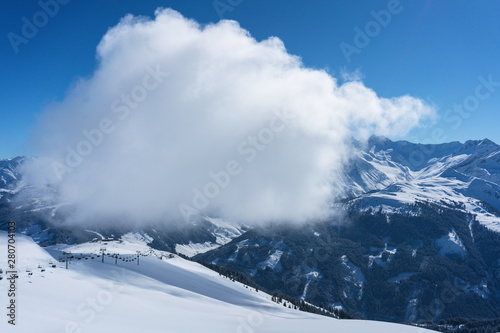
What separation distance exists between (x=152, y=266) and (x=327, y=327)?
120 m

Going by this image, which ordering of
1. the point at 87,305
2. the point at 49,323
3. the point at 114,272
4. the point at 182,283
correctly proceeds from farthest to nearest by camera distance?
the point at 182,283
the point at 114,272
the point at 87,305
the point at 49,323

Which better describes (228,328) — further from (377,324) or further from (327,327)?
(377,324)

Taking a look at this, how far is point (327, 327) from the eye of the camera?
5566 centimetres

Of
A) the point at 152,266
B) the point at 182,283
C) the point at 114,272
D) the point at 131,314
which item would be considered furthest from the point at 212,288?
the point at 131,314

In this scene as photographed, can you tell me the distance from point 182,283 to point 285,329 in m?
98.3

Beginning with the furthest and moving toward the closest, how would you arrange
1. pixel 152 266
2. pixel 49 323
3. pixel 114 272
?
pixel 152 266
pixel 114 272
pixel 49 323

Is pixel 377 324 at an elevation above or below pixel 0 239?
below

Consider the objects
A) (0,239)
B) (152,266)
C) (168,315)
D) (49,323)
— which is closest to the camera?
(49,323)

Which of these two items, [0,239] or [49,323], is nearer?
[49,323]

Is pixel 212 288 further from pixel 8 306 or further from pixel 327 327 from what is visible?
pixel 8 306

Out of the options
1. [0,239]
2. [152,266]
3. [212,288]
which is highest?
[0,239]

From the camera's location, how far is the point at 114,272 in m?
116

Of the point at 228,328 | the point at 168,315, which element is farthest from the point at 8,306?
the point at 228,328

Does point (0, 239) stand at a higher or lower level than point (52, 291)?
higher
